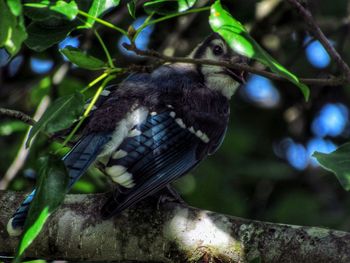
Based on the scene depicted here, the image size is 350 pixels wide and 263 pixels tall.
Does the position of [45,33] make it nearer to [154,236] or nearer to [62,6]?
[62,6]

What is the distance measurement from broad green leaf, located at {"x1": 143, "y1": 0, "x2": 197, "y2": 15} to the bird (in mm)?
510

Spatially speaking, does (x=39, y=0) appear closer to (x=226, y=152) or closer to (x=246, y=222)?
(x=246, y=222)

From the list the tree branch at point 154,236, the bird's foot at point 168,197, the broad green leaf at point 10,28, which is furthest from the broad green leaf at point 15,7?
the bird's foot at point 168,197

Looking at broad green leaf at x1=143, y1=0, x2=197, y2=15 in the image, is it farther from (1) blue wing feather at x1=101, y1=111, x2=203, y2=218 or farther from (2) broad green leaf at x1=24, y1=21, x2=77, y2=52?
(1) blue wing feather at x1=101, y1=111, x2=203, y2=218

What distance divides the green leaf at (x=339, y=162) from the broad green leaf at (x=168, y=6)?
72 cm

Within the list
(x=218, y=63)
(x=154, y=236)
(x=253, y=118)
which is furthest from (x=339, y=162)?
(x=253, y=118)

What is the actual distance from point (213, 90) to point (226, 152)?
1217 mm

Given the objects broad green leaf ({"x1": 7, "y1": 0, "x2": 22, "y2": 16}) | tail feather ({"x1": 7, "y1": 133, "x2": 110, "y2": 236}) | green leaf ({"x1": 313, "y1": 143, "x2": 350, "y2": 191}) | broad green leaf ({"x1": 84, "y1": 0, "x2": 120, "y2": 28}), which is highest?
broad green leaf ({"x1": 7, "y1": 0, "x2": 22, "y2": 16})

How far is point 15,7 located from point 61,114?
44cm

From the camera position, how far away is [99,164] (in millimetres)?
3760

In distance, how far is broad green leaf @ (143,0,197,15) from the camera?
8.78 feet

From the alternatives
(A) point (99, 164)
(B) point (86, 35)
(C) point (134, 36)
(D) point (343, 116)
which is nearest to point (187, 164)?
(A) point (99, 164)

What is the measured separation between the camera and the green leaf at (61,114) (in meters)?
2.47

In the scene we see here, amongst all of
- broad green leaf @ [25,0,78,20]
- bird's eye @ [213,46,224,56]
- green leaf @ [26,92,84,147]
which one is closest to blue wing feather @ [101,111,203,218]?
bird's eye @ [213,46,224,56]
